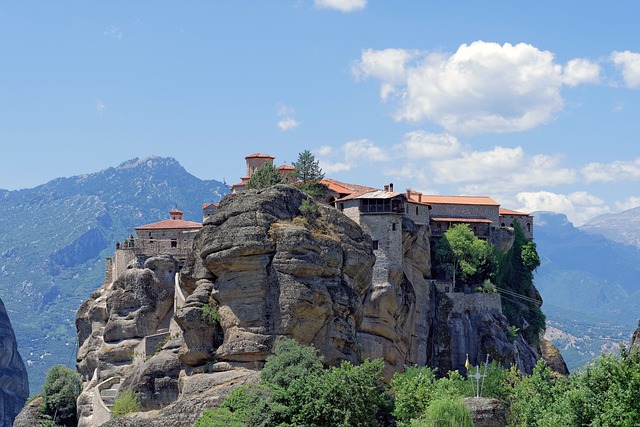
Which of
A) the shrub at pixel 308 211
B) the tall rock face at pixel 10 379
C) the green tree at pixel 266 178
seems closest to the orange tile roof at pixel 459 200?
the green tree at pixel 266 178

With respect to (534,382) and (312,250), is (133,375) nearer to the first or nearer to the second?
(312,250)

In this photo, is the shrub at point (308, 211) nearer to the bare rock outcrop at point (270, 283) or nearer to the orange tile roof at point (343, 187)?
the bare rock outcrop at point (270, 283)

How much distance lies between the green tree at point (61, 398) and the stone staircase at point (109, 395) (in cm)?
838

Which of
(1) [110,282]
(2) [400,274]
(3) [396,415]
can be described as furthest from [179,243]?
(3) [396,415]

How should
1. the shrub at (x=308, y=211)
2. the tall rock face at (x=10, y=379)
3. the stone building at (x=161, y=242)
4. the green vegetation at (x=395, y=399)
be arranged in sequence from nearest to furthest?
the green vegetation at (x=395, y=399) < the shrub at (x=308, y=211) < the stone building at (x=161, y=242) < the tall rock face at (x=10, y=379)

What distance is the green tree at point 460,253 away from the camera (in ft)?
299

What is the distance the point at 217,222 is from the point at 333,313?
8.33m

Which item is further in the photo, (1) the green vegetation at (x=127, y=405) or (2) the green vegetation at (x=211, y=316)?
(1) the green vegetation at (x=127, y=405)

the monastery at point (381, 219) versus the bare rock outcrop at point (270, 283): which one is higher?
the monastery at point (381, 219)

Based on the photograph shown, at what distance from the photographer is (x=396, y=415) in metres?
58.4

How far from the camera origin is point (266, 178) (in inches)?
3236

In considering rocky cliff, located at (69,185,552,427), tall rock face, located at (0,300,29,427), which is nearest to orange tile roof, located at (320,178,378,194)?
rocky cliff, located at (69,185,552,427)

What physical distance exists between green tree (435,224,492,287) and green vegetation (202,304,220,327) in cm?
3177

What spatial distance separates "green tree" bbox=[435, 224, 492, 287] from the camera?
91250 mm
